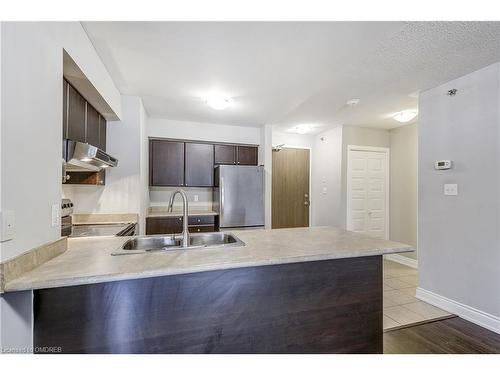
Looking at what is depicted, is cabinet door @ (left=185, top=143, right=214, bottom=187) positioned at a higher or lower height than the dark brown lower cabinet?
higher

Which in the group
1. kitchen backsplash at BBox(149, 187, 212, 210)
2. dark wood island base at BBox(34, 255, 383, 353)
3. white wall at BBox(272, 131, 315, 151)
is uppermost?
white wall at BBox(272, 131, 315, 151)

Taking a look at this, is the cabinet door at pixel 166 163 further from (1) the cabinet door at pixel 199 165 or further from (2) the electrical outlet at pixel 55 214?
(2) the electrical outlet at pixel 55 214

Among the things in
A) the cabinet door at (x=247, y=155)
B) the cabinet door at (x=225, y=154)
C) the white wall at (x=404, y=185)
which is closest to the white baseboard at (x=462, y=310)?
the white wall at (x=404, y=185)

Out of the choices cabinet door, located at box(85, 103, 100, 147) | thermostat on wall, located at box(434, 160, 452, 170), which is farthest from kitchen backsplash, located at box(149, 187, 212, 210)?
thermostat on wall, located at box(434, 160, 452, 170)

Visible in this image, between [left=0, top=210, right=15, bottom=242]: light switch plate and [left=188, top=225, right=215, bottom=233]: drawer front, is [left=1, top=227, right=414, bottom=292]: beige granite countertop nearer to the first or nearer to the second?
[left=0, top=210, right=15, bottom=242]: light switch plate

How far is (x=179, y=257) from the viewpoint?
1.20 meters

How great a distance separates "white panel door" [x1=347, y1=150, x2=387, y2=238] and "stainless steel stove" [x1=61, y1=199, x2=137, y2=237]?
11.5 feet

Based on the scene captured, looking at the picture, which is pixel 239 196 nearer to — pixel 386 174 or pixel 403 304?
pixel 403 304

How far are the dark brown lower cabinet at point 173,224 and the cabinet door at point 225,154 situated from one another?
101 centimetres

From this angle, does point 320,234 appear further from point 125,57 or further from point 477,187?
point 125,57

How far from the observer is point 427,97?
8.62 feet

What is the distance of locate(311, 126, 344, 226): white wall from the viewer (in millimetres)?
4203
